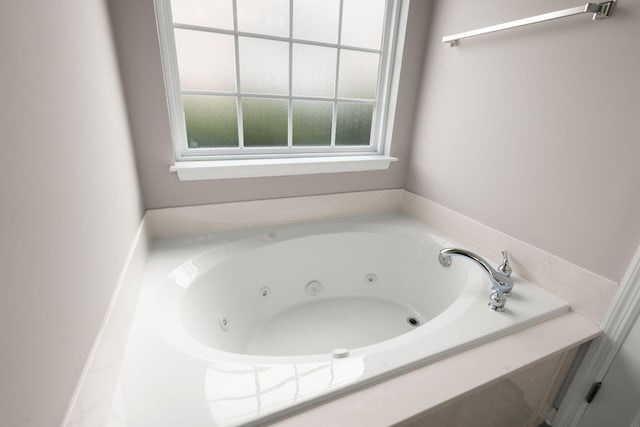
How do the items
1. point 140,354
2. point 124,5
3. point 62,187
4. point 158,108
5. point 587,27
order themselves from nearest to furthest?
point 62,187 → point 140,354 → point 587,27 → point 124,5 → point 158,108

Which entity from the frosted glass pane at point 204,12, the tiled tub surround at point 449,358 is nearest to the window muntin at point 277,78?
the frosted glass pane at point 204,12

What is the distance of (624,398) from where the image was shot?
38.6 inches

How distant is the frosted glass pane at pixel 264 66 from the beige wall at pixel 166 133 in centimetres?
37

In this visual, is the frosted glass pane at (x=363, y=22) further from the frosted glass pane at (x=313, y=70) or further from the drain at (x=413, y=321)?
the drain at (x=413, y=321)

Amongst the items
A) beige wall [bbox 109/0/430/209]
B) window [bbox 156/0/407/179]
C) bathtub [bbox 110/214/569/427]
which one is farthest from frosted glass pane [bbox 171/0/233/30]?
bathtub [bbox 110/214/569/427]

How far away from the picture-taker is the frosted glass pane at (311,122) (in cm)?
156

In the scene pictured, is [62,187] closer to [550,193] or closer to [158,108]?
[158,108]

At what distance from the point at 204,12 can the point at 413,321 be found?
1763 millimetres

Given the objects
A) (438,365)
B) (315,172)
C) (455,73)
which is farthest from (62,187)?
(455,73)

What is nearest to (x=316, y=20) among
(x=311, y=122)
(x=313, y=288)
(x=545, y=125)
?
(x=311, y=122)

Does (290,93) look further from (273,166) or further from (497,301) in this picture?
(497,301)

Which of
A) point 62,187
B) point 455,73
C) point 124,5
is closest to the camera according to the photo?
point 62,187

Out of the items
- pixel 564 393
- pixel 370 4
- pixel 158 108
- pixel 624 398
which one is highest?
pixel 370 4

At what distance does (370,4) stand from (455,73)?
57 centimetres
